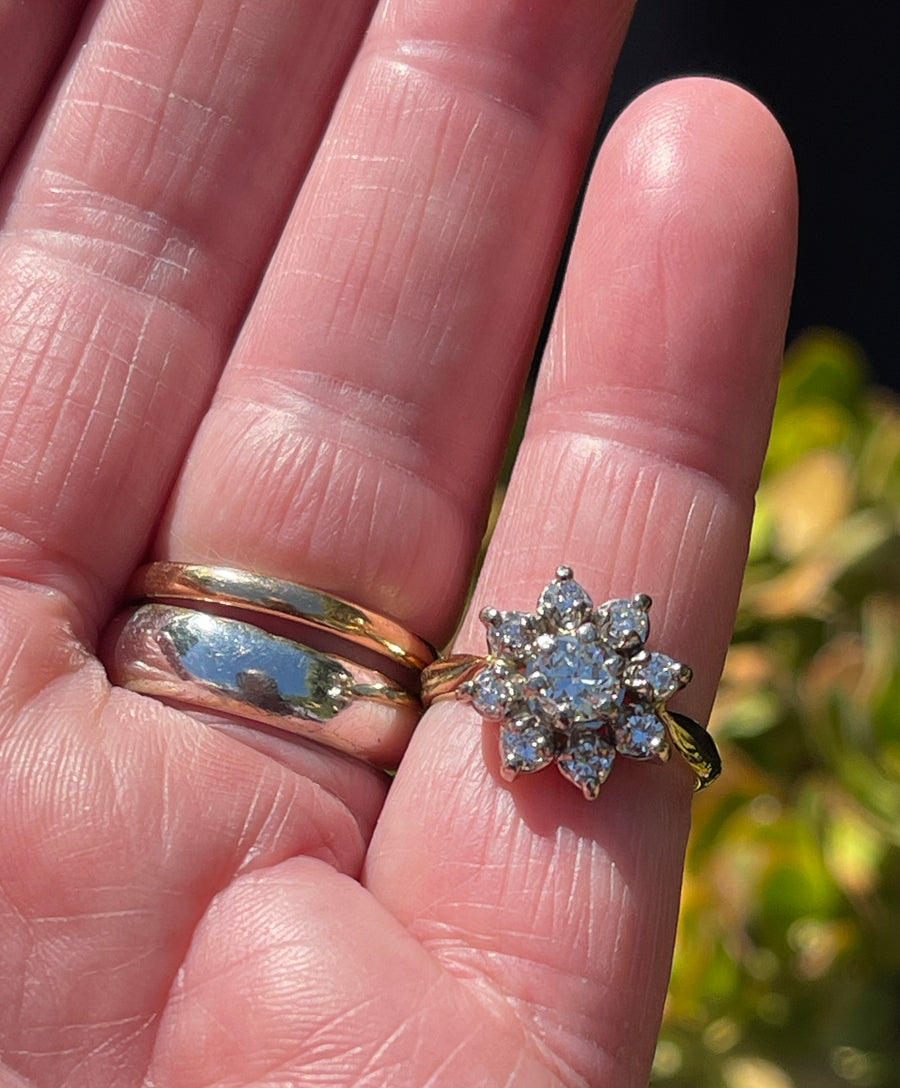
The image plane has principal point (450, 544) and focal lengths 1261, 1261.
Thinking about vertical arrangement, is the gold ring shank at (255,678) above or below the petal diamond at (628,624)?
below

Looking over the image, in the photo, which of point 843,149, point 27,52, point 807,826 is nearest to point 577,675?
point 807,826

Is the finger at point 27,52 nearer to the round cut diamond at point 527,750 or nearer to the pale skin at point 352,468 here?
the pale skin at point 352,468

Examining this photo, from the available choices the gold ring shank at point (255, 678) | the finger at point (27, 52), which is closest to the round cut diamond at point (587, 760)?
the gold ring shank at point (255, 678)

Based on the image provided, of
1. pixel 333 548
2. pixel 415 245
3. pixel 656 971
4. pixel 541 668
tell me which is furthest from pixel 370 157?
pixel 656 971

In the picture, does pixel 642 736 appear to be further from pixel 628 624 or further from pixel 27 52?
pixel 27 52

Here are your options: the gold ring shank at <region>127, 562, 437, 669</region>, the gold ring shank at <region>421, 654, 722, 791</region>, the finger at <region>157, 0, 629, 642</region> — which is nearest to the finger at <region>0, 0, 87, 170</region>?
the finger at <region>157, 0, 629, 642</region>

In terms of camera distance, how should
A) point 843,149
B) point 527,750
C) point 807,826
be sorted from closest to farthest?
point 527,750 < point 807,826 < point 843,149

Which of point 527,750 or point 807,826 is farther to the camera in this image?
point 807,826

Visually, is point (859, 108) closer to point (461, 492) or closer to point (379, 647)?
point (461, 492)
